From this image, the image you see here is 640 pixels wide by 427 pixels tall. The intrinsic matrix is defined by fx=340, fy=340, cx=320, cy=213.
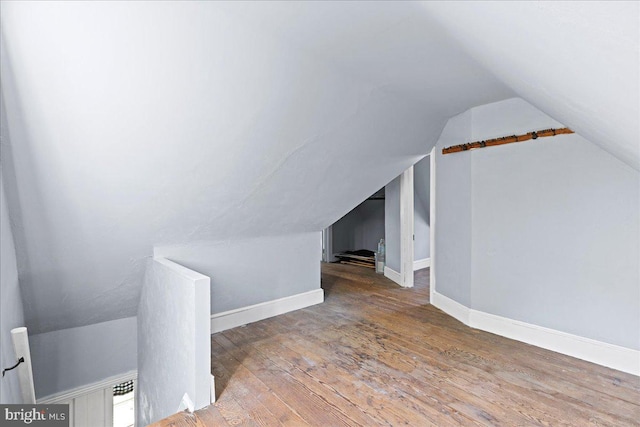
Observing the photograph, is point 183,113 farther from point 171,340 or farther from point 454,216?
point 454,216

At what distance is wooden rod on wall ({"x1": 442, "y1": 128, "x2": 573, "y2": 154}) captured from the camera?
261 cm

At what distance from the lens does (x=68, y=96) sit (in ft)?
5.17

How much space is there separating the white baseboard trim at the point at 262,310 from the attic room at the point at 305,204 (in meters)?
0.04

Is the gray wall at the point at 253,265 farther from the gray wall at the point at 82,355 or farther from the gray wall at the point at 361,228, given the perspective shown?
the gray wall at the point at 361,228

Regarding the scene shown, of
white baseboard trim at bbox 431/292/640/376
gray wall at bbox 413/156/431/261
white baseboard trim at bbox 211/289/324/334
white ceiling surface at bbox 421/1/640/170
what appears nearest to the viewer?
white ceiling surface at bbox 421/1/640/170

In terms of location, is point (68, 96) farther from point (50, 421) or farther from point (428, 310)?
point (428, 310)

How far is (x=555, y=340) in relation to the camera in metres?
2.65

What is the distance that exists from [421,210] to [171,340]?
4447 millimetres

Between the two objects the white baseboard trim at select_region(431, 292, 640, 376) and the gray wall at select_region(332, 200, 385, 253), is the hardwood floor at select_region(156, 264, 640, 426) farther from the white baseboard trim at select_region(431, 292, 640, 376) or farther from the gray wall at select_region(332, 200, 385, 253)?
the gray wall at select_region(332, 200, 385, 253)

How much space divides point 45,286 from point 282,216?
184 cm

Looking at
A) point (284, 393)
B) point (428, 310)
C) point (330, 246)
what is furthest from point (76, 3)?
point (330, 246)

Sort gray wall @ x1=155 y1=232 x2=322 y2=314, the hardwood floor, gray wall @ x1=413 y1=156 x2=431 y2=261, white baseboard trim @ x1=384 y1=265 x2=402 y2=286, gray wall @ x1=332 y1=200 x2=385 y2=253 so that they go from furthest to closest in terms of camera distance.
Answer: gray wall @ x1=332 y1=200 x2=385 y2=253
gray wall @ x1=413 y1=156 x2=431 y2=261
white baseboard trim @ x1=384 y1=265 x2=402 y2=286
gray wall @ x1=155 y1=232 x2=322 y2=314
the hardwood floor

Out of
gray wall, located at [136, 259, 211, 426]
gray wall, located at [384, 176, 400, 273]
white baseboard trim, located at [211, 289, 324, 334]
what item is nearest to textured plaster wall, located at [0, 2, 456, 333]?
gray wall, located at [136, 259, 211, 426]

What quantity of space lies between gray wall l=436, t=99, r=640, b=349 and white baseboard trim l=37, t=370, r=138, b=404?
3275 millimetres
